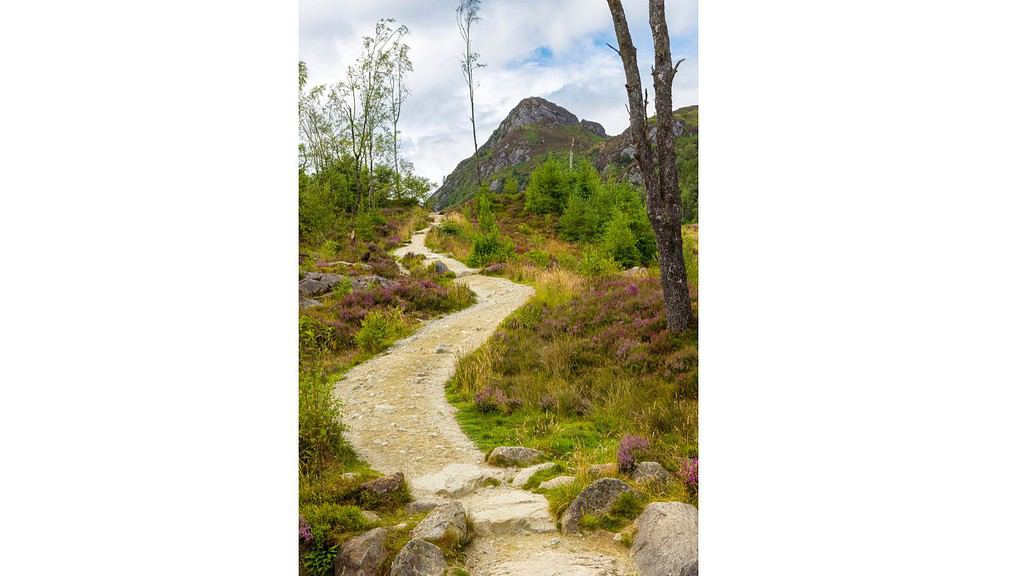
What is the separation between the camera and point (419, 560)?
308cm

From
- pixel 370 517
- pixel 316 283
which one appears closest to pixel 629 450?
pixel 370 517

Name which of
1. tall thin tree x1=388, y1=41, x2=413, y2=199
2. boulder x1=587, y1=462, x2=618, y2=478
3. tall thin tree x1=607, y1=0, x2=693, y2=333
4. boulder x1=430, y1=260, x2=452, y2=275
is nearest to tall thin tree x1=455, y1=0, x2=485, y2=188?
tall thin tree x1=388, y1=41, x2=413, y2=199

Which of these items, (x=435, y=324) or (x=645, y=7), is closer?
(x=645, y=7)

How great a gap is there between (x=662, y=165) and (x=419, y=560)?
16.4ft

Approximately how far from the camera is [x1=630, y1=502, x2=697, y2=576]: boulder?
115 inches

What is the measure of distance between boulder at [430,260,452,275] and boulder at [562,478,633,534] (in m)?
11.9

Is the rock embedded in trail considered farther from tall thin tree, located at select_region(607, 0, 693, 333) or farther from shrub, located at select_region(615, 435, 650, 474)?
tall thin tree, located at select_region(607, 0, 693, 333)

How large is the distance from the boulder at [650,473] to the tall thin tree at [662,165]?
2947 mm
